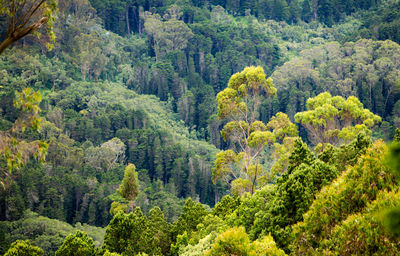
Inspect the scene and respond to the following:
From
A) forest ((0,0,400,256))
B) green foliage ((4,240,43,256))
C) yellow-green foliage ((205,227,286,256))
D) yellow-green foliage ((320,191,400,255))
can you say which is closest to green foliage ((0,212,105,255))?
forest ((0,0,400,256))

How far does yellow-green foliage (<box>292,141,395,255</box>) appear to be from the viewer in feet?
22.2

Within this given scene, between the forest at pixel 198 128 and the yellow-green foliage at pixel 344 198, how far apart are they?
3cm

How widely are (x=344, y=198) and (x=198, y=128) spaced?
190 feet

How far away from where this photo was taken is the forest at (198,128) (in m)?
7.00

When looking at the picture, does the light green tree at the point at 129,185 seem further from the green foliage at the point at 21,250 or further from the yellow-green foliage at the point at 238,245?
the yellow-green foliage at the point at 238,245

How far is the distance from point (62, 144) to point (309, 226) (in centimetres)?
4061

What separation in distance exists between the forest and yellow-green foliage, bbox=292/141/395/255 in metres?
0.03

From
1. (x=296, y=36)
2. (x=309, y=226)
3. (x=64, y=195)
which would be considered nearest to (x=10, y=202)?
(x=64, y=195)

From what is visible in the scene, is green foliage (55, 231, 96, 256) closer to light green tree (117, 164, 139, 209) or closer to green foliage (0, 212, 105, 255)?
light green tree (117, 164, 139, 209)

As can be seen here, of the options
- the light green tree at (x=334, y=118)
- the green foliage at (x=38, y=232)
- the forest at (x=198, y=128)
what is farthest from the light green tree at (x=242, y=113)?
the green foliage at (x=38, y=232)

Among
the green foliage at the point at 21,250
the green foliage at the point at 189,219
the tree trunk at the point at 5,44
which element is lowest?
the green foliage at the point at 189,219

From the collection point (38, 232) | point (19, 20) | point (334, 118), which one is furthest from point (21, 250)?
point (38, 232)

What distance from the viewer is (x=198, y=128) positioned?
64.8 meters

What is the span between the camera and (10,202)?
114 feet
